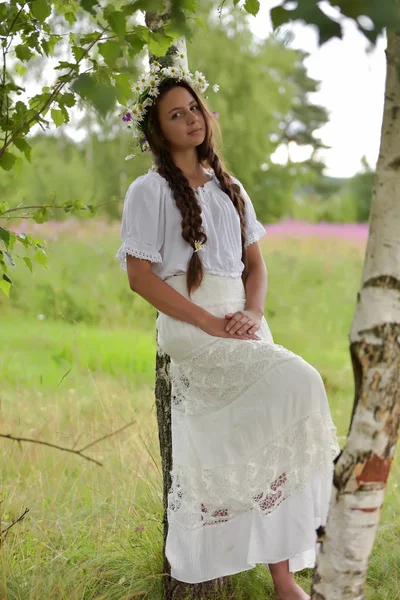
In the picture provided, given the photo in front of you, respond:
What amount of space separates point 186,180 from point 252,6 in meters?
0.73

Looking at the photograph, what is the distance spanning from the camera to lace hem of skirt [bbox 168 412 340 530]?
2.34 metres

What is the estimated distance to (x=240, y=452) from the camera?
243cm

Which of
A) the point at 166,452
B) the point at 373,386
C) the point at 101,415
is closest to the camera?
the point at 373,386

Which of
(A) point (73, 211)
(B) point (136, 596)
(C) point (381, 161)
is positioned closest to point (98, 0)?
(C) point (381, 161)

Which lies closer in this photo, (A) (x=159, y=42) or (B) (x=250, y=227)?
(A) (x=159, y=42)

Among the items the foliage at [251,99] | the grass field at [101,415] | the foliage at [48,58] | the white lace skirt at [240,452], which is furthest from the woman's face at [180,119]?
the foliage at [251,99]

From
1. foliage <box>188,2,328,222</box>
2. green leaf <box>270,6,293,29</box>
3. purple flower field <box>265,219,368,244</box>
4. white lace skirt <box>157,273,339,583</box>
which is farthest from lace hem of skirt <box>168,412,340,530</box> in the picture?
foliage <box>188,2,328,222</box>

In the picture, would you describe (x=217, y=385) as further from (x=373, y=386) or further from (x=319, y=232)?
(x=319, y=232)

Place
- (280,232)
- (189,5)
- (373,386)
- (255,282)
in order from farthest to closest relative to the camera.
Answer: (280,232), (255,282), (189,5), (373,386)

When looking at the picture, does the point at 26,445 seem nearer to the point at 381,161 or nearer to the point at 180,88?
the point at 180,88

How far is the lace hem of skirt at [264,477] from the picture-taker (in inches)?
92.0

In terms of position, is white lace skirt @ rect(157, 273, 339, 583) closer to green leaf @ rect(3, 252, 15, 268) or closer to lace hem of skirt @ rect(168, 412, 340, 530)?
lace hem of skirt @ rect(168, 412, 340, 530)

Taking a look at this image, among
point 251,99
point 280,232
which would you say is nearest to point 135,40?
point 280,232

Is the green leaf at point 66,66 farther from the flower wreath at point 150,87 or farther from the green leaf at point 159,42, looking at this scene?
the flower wreath at point 150,87
